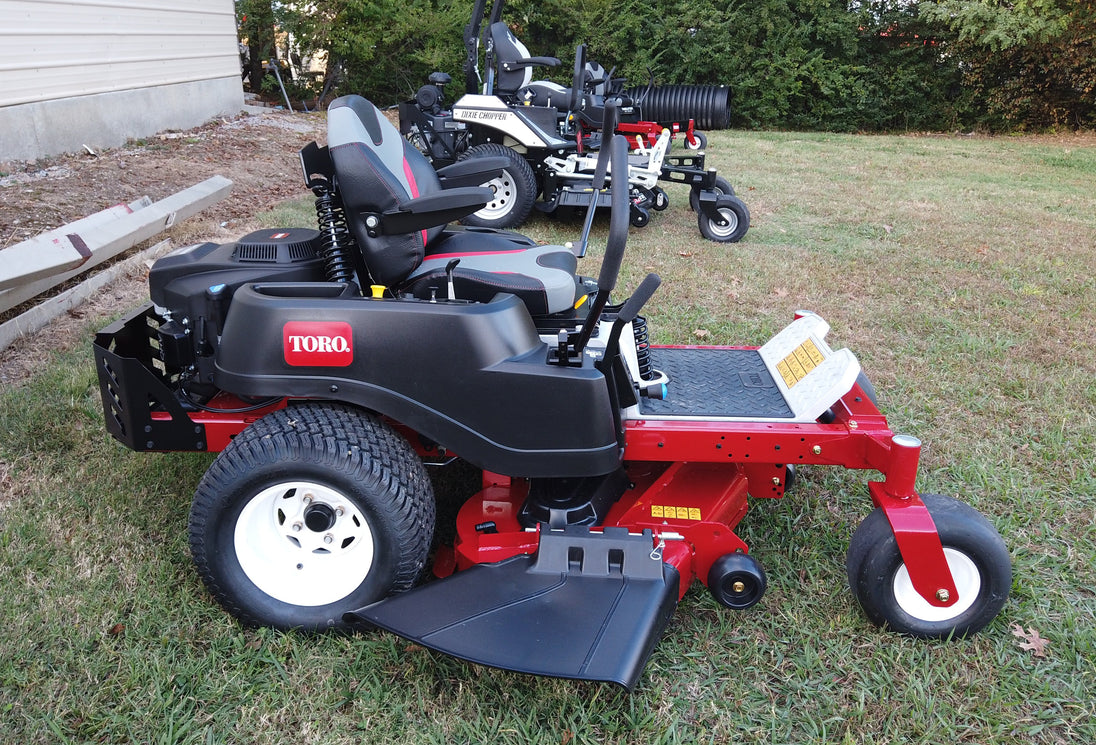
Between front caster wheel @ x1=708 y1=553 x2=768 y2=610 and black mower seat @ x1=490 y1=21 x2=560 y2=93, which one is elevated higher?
black mower seat @ x1=490 y1=21 x2=560 y2=93

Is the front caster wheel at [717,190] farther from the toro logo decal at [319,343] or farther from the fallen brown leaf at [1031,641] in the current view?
the toro logo decal at [319,343]

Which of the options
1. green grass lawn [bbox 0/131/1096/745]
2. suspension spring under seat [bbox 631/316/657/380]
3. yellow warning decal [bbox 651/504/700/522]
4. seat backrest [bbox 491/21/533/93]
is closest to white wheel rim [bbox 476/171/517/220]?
seat backrest [bbox 491/21/533/93]

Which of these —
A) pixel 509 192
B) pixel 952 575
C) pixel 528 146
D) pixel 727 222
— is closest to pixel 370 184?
pixel 952 575

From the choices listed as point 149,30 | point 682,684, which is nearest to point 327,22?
point 149,30

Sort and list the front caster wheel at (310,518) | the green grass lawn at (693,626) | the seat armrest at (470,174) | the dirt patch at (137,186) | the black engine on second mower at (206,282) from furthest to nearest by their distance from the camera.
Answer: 1. the dirt patch at (137,186)
2. the seat armrest at (470,174)
3. the black engine on second mower at (206,282)
4. the front caster wheel at (310,518)
5. the green grass lawn at (693,626)

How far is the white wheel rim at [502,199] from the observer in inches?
258

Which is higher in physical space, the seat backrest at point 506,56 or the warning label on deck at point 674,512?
the seat backrest at point 506,56

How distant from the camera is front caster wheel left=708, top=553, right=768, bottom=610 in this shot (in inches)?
91.7

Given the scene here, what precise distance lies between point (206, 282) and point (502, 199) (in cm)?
428

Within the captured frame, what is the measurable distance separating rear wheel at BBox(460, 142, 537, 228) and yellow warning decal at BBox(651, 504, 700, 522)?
4.35 m

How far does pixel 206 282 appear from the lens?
8.34 ft

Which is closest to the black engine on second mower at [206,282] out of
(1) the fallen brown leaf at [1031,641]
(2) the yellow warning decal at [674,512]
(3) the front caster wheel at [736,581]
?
(2) the yellow warning decal at [674,512]

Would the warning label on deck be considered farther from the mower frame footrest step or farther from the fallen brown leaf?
the fallen brown leaf

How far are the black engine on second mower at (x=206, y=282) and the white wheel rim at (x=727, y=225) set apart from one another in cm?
452
